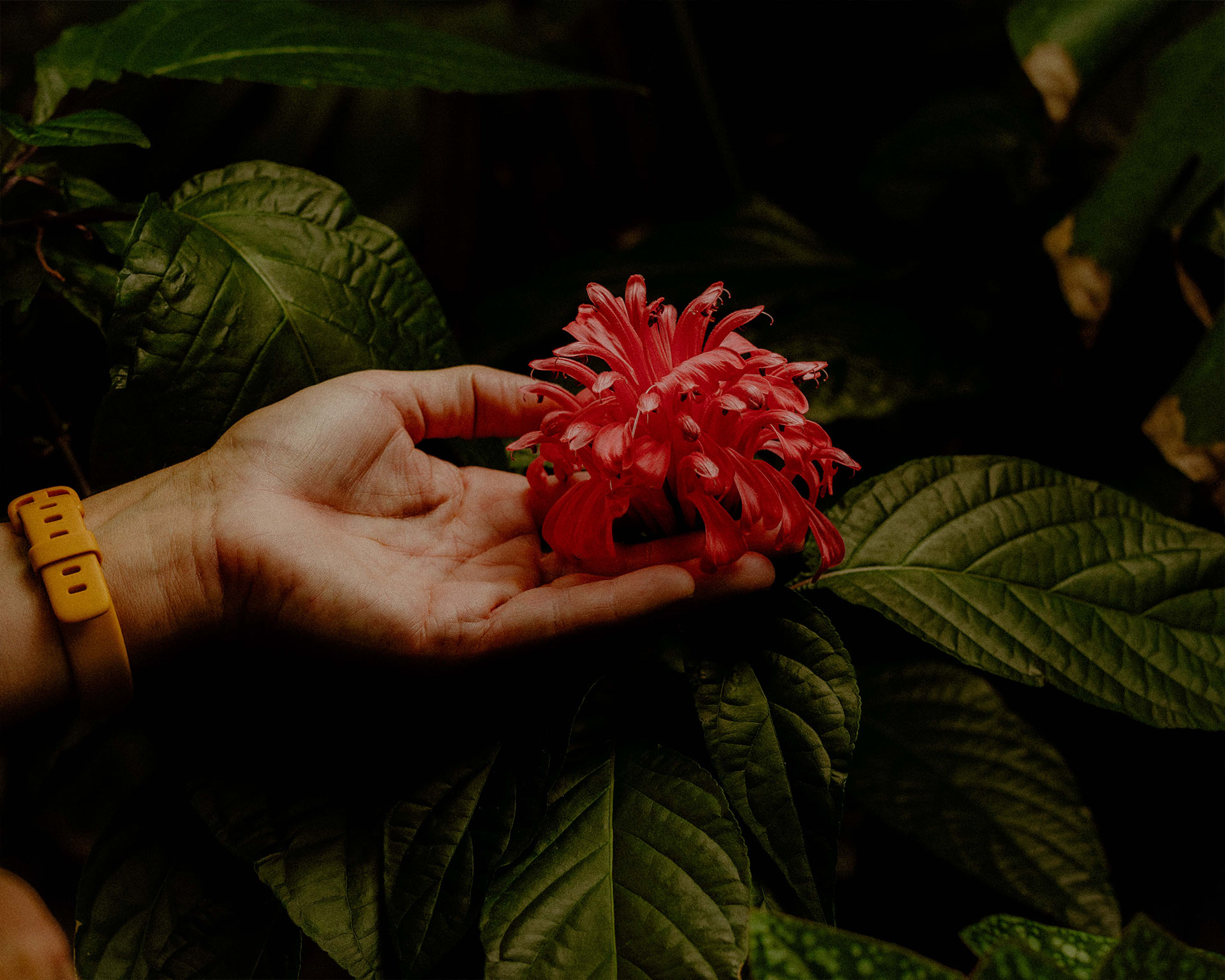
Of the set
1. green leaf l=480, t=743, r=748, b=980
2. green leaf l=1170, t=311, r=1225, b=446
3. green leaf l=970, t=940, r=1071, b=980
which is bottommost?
green leaf l=480, t=743, r=748, b=980

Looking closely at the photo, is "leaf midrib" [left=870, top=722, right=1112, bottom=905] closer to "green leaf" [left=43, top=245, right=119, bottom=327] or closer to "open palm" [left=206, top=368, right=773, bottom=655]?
"open palm" [left=206, top=368, right=773, bottom=655]

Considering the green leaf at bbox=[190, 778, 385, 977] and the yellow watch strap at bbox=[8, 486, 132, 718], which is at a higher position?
the yellow watch strap at bbox=[8, 486, 132, 718]

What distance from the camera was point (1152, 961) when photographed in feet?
1.76

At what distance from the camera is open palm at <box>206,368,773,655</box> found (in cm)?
75

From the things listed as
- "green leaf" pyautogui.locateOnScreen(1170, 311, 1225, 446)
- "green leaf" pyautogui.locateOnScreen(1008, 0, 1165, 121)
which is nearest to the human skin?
"green leaf" pyautogui.locateOnScreen(1170, 311, 1225, 446)

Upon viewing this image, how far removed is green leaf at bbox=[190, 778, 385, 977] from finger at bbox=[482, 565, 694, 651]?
0.21 meters

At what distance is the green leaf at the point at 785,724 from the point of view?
0.65 metres

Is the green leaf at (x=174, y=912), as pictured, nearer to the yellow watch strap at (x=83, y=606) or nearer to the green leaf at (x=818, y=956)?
the yellow watch strap at (x=83, y=606)

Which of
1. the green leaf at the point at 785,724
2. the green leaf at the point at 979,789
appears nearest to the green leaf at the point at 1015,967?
the green leaf at the point at 785,724

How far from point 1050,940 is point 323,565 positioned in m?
0.78

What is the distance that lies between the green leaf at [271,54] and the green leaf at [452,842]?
79 centimetres

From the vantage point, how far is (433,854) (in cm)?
70

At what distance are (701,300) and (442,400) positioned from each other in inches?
12.7

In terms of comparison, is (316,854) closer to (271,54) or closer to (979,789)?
(979,789)
